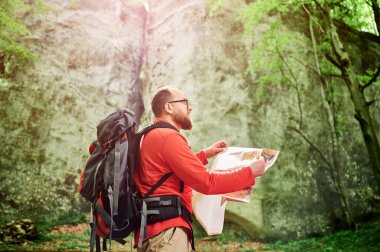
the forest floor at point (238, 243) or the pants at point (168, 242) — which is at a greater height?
the pants at point (168, 242)

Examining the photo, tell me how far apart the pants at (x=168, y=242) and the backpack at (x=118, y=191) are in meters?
0.08

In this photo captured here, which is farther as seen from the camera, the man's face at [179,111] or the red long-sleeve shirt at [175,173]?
the man's face at [179,111]

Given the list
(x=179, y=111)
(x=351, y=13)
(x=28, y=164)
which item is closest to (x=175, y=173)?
(x=179, y=111)

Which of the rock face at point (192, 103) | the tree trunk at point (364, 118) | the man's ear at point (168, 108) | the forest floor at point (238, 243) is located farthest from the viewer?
the rock face at point (192, 103)

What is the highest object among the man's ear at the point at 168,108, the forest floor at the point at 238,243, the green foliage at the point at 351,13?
the green foliage at the point at 351,13

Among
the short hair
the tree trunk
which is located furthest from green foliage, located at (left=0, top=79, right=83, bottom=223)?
the short hair

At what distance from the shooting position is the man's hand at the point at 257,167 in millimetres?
2164

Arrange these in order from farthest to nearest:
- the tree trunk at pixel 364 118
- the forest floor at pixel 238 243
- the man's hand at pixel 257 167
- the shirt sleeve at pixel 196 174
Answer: the forest floor at pixel 238 243 → the tree trunk at pixel 364 118 → the man's hand at pixel 257 167 → the shirt sleeve at pixel 196 174

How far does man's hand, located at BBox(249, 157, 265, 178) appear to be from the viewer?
2164 millimetres

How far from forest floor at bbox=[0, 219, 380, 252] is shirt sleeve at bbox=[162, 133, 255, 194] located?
599 centimetres

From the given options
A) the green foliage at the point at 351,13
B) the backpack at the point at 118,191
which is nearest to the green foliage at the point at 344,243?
the backpack at the point at 118,191

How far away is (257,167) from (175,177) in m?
0.56

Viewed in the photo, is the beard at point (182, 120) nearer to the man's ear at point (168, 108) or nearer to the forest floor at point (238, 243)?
the man's ear at point (168, 108)

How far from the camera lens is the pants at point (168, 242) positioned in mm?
2061
